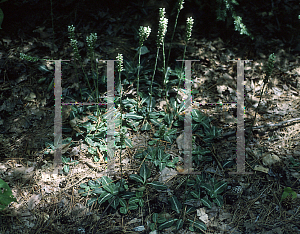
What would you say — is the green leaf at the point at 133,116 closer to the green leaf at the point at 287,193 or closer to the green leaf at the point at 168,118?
the green leaf at the point at 168,118

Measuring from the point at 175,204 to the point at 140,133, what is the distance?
85 cm

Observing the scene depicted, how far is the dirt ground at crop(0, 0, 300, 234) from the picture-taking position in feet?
6.80

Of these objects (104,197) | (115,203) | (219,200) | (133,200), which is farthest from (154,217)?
(219,200)

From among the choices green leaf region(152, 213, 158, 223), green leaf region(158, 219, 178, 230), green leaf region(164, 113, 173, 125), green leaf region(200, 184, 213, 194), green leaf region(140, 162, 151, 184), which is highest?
green leaf region(164, 113, 173, 125)

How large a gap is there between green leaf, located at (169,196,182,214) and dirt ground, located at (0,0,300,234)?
0.30 ft

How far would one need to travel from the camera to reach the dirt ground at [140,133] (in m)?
2.07

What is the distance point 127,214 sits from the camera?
83.0 inches

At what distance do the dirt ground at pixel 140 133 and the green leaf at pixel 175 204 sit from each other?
0.09 meters

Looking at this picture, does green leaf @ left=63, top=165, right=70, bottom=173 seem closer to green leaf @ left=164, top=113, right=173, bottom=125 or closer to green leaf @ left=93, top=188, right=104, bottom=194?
green leaf @ left=93, top=188, right=104, bottom=194

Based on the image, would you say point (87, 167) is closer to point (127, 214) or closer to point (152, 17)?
point (127, 214)

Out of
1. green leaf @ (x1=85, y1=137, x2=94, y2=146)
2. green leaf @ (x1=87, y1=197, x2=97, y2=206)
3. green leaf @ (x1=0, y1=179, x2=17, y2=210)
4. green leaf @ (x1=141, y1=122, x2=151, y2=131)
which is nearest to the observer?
green leaf @ (x1=0, y1=179, x2=17, y2=210)

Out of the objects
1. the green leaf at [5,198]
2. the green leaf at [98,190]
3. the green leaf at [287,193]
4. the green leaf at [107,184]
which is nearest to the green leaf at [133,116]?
the green leaf at [107,184]

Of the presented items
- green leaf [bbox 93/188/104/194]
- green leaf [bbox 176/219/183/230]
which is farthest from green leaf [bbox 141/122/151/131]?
green leaf [bbox 176/219/183/230]

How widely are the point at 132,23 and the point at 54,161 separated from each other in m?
2.20
